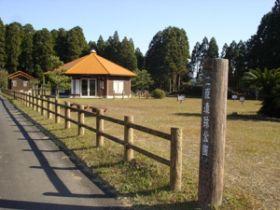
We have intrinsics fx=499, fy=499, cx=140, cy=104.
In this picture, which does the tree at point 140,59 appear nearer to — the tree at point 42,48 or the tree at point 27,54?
the tree at point 42,48

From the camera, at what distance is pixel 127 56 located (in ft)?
277

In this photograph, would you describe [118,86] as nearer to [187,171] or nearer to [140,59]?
[140,59]

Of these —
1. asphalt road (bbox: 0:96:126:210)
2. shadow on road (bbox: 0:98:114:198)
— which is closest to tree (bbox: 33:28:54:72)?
shadow on road (bbox: 0:98:114:198)

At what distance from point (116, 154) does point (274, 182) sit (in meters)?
3.96

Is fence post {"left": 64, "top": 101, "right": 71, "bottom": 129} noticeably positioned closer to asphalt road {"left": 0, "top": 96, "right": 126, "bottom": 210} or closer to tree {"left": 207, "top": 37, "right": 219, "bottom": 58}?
asphalt road {"left": 0, "top": 96, "right": 126, "bottom": 210}

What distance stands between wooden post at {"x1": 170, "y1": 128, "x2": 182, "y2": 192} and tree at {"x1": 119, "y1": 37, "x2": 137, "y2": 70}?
76071 millimetres

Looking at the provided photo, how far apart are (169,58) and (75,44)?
17237mm

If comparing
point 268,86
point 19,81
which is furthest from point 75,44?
point 268,86

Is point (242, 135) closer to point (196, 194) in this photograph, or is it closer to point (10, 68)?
point (196, 194)

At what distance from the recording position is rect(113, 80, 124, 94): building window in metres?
56.8

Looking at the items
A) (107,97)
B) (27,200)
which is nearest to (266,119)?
(27,200)

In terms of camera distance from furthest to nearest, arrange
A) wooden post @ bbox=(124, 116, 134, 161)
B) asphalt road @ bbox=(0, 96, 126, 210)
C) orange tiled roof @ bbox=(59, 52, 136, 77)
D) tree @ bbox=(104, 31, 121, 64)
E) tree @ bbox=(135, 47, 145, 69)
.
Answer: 1. tree @ bbox=(135, 47, 145, 69)
2. tree @ bbox=(104, 31, 121, 64)
3. orange tiled roof @ bbox=(59, 52, 136, 77)
4. wooden post @ bbox=(124, 116, 134, 161)
5. asphalt road @ bbox=(0, 96, 126, 210)

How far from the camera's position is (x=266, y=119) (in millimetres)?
25828

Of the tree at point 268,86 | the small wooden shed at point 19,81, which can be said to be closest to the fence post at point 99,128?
the tree at point 268,86
